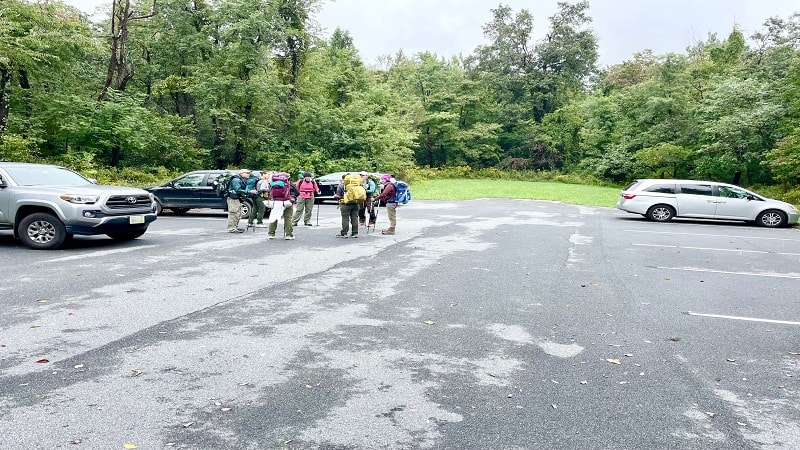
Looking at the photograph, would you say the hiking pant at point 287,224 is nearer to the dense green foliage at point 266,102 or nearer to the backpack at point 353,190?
the backpack at point 353,190

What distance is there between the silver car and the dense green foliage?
941cm

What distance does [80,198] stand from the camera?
1014cm

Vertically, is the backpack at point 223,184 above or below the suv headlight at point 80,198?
above

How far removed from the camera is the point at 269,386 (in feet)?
13.0

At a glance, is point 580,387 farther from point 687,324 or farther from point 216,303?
point 216,303

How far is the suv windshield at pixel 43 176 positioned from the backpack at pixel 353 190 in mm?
5643

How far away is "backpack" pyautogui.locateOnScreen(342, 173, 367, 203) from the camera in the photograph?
12.6 metres

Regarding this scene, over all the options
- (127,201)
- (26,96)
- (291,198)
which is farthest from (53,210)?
(26,96)

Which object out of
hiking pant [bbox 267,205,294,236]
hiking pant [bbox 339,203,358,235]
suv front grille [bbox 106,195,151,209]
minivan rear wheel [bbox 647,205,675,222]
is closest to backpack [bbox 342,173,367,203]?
hiking pant [bbox 339,203,358,235]

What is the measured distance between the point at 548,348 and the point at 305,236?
9139 millimetres

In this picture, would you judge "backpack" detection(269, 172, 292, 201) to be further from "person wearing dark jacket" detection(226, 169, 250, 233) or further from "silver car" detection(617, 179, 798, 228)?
"silver car" detection(617, 179, 798, 228)

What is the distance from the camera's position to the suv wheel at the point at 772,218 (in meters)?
18.8

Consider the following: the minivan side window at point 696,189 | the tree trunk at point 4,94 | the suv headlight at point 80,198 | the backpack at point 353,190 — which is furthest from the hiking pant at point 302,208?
the tree trunk at point 4,94

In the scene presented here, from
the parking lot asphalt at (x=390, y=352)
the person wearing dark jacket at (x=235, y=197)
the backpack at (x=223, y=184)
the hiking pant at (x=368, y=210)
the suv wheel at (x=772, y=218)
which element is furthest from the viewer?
the suv wheel at (x=772, y=218)
